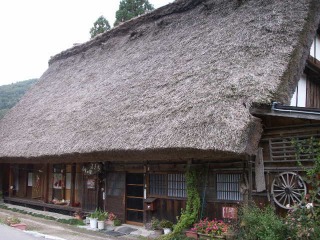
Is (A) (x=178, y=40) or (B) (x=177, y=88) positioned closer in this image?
(B) (x=177, y=88)

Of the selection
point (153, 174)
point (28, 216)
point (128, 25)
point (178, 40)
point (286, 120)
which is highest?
point (128, 25)

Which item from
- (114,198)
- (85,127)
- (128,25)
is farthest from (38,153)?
(128,25)

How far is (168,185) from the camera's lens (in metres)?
10.8

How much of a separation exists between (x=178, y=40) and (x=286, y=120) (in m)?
6.27

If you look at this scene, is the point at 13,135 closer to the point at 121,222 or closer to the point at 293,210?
the point at 121,222

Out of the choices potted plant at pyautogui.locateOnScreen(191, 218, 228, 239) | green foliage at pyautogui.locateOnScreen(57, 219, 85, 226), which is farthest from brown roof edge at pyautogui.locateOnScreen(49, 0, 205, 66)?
green foliage at pyautogui.locateOnScreen(57, 219, 85, 226)

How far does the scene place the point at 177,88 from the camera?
1069 cm

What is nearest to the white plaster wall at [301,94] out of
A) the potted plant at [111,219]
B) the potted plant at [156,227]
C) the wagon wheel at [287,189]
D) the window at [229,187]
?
the wagon wheel at [287,189]

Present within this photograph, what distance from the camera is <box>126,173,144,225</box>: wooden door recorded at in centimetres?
1191

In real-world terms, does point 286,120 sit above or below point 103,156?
above

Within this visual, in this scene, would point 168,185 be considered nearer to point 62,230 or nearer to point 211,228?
point 211,228

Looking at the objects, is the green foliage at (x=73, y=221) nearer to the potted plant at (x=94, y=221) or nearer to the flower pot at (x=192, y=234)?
the potted plant at (x=94, y=221)

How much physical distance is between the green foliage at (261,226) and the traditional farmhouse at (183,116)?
0.94 m

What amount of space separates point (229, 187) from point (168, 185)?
6.99 feet
